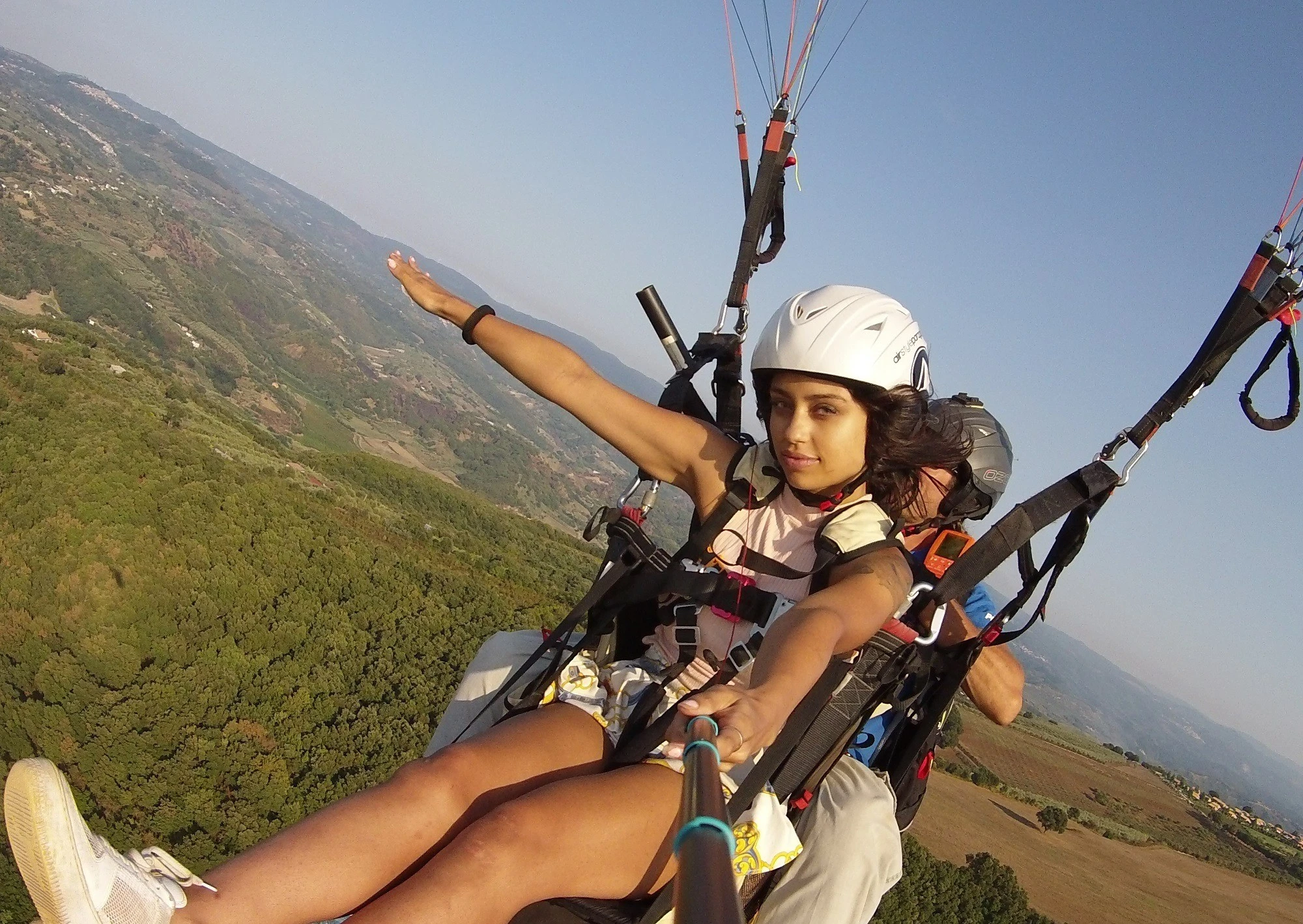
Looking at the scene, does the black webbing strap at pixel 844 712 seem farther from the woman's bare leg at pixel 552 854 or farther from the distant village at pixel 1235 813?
the distant village at pixel 1235 813

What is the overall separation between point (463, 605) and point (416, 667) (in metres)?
1.80

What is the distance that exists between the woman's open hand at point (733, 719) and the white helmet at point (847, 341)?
1.39 metres

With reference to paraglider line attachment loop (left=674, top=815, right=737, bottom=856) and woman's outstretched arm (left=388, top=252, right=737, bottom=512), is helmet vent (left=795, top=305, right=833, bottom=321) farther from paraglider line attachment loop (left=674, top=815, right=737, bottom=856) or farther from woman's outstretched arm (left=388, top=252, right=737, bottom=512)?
paraglider line attachment loop (left=674, top=815, right=737, bottom=856)

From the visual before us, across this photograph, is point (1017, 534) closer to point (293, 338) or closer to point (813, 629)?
point (813, 629)

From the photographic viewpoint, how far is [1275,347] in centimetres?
322

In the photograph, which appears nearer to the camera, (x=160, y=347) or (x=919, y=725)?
(x=919, y=725)

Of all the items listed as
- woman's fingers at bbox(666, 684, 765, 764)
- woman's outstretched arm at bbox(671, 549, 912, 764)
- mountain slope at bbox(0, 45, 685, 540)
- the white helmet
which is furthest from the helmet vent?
mountain slope at bbox(0, 45, 685, 540)

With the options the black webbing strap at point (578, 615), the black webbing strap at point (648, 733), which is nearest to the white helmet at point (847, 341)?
the black webbing strap at point (578, 615)

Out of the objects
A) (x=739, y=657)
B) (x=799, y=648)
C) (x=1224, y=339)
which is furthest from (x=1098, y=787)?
(x=799, y=648)

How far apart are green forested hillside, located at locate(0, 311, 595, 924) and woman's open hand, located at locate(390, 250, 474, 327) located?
7894mm

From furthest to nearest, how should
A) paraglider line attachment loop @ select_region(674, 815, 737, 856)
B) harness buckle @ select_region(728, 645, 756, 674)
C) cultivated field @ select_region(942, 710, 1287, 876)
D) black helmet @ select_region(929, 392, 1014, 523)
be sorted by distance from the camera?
cultivated field @ select_region(942, 710, 1287, 876)
black helmet @ select_region(929, 392, 1014, 523)
harness buckle @ select_region(728, 645, 756, 674)
paraglider line attachment loop @ select_region(674, 815, 737, 856)

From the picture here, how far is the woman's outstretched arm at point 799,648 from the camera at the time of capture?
→ 4.88 feet

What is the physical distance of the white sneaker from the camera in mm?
1707

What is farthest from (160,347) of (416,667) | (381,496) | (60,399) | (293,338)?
(416,667)
